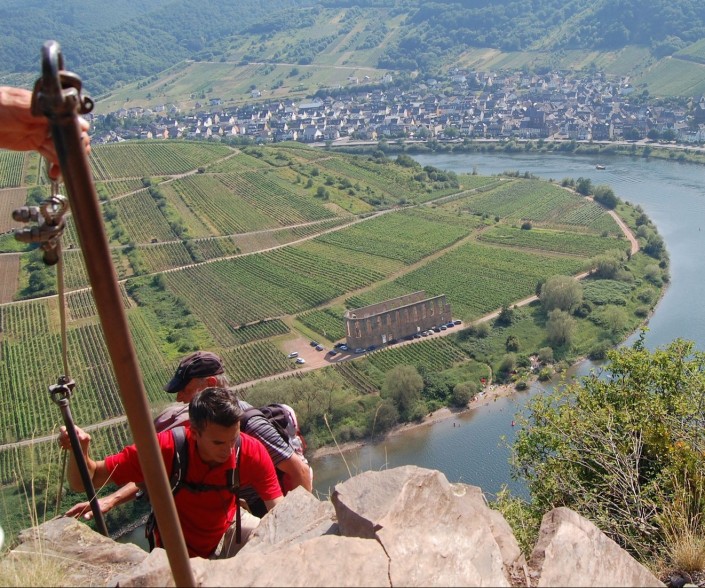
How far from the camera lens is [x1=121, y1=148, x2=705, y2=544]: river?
55.8ft

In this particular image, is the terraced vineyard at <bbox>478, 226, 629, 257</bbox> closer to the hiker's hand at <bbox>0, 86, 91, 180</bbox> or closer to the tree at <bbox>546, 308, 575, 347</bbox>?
the tree at <bbox>546, 308, 575, 347</bbox>

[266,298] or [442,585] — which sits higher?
[442,585]

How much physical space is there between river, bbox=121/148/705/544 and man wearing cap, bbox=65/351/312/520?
7.2 inches

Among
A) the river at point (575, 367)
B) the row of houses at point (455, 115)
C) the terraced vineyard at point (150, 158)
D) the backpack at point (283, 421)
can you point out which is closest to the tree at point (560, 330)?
the river at point (575, 367)

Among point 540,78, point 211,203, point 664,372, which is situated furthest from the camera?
point 540,78

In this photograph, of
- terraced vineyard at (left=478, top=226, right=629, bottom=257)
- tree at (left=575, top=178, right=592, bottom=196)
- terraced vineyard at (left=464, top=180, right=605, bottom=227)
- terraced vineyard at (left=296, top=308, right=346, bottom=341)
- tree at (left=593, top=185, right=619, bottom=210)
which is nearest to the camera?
terraced vineyard at (left=296, top=308, right=346, bottom=341)

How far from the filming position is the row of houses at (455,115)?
6084cm

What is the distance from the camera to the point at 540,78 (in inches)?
3378

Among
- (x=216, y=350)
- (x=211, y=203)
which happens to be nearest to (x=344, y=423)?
(x=216, y=350)

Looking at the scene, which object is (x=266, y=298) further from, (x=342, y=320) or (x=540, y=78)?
(x=540, y=78)

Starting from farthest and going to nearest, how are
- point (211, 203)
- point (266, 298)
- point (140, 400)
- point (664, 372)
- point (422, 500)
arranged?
point (211, 203)
point (266, 298)
point (664, 372)
point (422, 500)
point (140, 400)

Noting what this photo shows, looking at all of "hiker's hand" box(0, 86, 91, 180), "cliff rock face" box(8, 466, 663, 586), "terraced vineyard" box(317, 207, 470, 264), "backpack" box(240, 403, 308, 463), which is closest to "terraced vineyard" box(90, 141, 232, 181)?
"terraced vineyard" box(317, 207, 470, 264)

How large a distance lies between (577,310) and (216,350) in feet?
39.7

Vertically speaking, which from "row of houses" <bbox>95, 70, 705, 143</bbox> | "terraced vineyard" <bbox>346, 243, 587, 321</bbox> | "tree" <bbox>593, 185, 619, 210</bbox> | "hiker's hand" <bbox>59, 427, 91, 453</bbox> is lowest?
"terraced vineyard" <bbox>346, 243, 587, 321</bbox>
